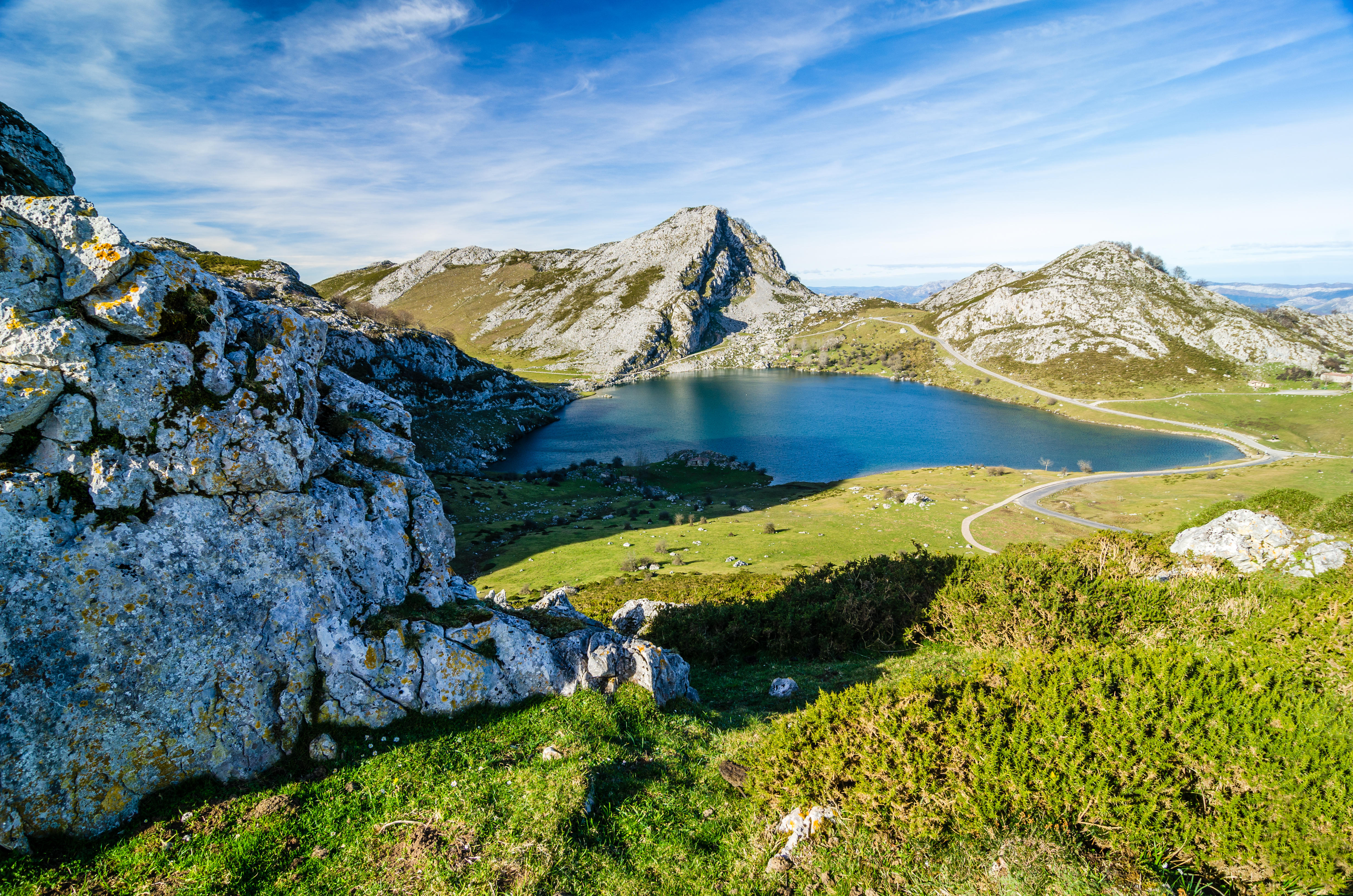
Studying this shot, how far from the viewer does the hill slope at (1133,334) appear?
146 m

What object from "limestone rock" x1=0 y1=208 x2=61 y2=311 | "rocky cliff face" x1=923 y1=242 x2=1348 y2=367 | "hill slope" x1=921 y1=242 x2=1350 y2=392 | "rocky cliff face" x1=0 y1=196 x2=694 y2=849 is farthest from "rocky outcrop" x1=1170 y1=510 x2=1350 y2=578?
"rocky cliff face" x1=923 y1=242 x2=1348 y2=367

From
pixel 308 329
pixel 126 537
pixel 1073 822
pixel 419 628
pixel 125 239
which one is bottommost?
pixel 1073 822

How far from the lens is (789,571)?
37031mm

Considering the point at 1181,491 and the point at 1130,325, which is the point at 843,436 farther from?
the point at 1130,325

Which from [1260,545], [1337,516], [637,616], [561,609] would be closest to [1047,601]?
[1260,545]

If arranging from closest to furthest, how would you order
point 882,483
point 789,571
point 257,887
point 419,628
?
point 257,887
point 419,628
point 789,571
point 882,483

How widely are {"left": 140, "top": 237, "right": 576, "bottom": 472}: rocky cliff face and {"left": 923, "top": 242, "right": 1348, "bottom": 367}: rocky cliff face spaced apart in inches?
6163

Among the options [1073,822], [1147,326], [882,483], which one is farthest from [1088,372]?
[1073,822]

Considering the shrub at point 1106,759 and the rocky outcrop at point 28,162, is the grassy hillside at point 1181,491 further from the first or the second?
the rocky outcrop at point 28,162

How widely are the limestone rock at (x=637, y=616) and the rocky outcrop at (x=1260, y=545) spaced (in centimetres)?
2003

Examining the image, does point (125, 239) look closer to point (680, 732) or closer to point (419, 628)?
point (419, 628)

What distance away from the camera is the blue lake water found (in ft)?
317

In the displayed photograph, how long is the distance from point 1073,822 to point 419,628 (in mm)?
11903

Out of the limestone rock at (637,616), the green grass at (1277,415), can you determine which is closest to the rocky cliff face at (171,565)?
the limestone rock at (637,616)
